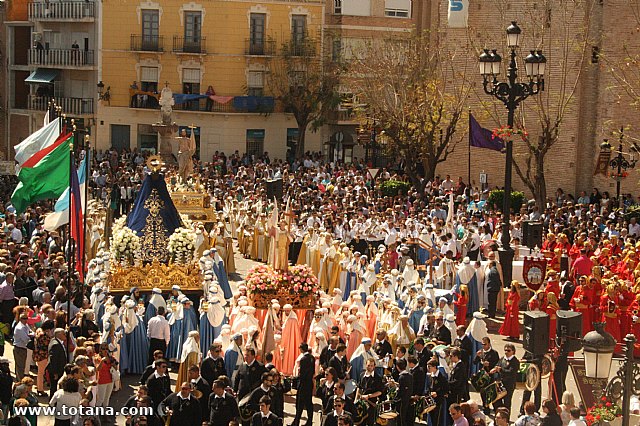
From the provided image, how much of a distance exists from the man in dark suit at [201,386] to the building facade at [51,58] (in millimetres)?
38726

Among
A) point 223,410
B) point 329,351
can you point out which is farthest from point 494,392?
point 223,410

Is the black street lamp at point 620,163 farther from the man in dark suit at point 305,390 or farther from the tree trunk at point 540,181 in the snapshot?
the man in dark suit at point 305,390

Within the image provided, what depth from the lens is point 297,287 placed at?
18344 mm

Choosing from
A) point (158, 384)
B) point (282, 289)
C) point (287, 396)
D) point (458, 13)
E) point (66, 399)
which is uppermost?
point (458, 13)

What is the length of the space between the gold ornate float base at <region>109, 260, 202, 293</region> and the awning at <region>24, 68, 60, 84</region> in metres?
34.9

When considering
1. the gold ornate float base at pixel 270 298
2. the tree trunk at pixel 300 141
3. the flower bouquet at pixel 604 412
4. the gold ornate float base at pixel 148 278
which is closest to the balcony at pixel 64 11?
the tree trunk at pixel 300 141

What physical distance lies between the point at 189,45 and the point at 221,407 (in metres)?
40.7

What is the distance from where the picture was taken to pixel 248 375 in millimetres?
14844

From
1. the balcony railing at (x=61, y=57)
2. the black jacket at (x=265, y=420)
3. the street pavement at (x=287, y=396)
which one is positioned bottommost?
the street pavement at (x=287, y=396)

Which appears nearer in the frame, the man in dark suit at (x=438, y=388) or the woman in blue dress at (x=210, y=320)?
the man in dark suit at (x=438, y=388)

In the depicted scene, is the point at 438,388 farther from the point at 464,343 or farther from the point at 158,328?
the point at 158,328

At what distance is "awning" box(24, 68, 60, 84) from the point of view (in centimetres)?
5281

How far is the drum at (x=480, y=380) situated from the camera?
15.4 meters

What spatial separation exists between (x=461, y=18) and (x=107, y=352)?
28373 mm
